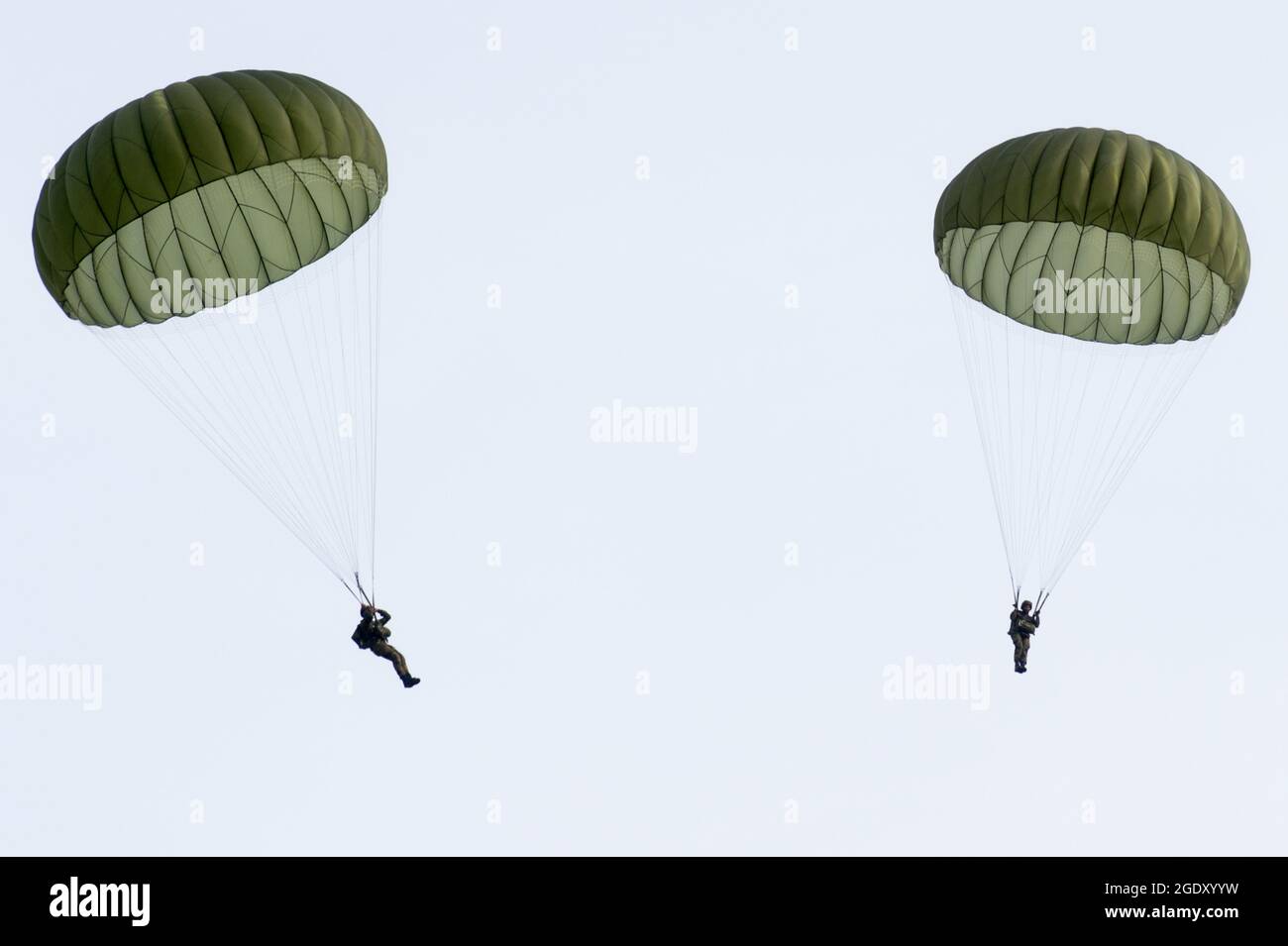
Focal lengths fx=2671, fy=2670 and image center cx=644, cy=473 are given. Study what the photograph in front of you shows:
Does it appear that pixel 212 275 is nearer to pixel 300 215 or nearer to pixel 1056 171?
pixel 300 215

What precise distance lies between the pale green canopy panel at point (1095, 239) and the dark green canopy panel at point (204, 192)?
8179 millimetres

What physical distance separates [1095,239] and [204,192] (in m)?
11.8

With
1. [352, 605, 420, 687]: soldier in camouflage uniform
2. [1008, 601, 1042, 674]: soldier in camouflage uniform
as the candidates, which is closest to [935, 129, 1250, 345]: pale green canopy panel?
[1008, 601, 1042, 674]: soldier in camouflage uniform

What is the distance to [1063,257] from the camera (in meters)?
36.1

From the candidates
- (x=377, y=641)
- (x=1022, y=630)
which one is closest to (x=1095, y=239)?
(x=1022, y=630)

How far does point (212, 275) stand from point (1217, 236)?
13206mm

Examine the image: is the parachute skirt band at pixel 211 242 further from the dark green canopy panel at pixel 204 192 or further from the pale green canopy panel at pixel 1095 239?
the pale green canopy panel at pixel 1095 239

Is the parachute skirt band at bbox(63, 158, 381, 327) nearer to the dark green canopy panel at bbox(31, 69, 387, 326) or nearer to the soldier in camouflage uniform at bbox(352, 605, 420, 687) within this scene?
the dark green canopy panel at bbox(31, 69, 387, 326)

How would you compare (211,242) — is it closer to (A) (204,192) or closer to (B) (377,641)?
(A) (204,192)

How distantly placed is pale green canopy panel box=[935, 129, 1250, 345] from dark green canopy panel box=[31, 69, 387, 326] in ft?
26.8

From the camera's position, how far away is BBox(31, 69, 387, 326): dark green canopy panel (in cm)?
3338

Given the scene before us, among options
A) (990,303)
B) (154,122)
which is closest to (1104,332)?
(990,303)

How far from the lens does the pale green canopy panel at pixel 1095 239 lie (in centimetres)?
3475
